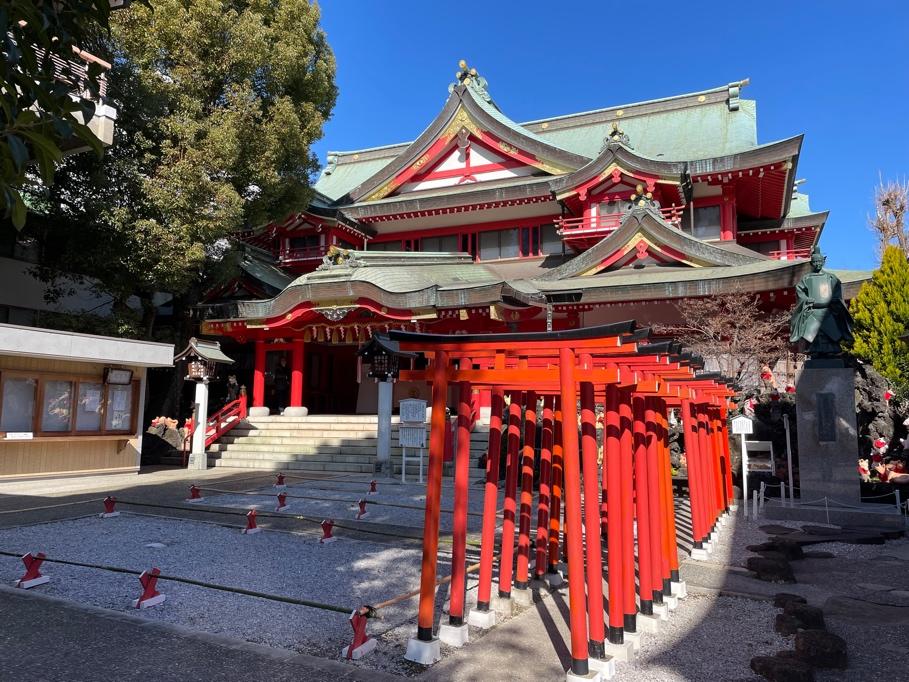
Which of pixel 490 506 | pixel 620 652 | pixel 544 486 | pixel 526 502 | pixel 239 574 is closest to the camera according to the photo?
pixel 620 652

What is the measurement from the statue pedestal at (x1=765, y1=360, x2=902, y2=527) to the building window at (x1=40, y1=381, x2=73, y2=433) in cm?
1438

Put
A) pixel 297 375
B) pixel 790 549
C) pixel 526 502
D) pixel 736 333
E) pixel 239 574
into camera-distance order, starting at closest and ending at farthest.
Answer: pixel 526 502
pixel 239 574
pixel 790 549
pixel 736 333
pixel 297 375

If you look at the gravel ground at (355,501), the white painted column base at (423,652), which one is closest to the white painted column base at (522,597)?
the white painted column base at (423,652)

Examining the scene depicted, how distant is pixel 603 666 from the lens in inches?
154

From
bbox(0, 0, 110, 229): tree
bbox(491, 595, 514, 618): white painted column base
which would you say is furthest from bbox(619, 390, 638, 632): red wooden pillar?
bbox(0, 0, 110, 229): tree

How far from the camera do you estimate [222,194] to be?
16.1m

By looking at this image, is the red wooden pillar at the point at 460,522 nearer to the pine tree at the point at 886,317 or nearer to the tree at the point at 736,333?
the tree at the point at 736,333

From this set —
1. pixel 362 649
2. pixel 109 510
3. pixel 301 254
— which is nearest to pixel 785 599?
pixel 362 649

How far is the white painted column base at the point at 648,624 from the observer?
4.78 meters

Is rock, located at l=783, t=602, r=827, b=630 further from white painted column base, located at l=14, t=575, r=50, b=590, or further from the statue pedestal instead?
white painted column base, located at l=14, t=575, r=50, b=590

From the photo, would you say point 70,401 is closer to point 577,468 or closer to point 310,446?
point 310,446

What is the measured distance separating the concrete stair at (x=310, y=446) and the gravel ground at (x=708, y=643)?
9.48 m

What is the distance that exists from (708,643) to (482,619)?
172 centimetres

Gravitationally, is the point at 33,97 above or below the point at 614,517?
above
